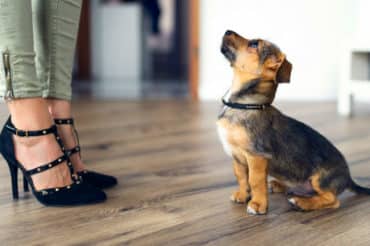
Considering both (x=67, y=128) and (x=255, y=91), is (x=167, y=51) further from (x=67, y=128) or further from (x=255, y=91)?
(x=255, y=91)

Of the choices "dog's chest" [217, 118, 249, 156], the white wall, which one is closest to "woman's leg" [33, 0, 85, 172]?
"dog's chest" [217, 118, 249, 156]

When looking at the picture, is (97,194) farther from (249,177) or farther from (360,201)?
(360,201)

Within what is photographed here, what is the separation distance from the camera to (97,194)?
3.86 ft

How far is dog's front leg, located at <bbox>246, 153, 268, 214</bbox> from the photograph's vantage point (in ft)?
3.50

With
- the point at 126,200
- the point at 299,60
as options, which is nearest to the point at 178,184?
the point at 126,200

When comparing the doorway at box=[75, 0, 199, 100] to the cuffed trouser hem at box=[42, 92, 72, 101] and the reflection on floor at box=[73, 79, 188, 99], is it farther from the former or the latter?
the cuffed trouser hem at box=[42, 92, 72, 101]

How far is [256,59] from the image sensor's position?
1.06m

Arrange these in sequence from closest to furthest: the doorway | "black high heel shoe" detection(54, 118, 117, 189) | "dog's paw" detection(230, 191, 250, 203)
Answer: "dog's paw" detection(230, 191, 250, 203) → "black high heel shoe" detection(54, 118, 117, 189) → the doorway

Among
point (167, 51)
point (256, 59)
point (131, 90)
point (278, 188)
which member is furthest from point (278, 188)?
point (167, 51)

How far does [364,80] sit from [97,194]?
6.29ft

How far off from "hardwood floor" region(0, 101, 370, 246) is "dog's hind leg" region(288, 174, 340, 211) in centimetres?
2

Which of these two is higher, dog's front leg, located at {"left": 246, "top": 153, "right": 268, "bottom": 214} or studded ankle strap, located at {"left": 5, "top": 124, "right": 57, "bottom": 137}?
studded ankle strap, located at {"left": 5, "top": 124, "right": 57, "bottom": 137}

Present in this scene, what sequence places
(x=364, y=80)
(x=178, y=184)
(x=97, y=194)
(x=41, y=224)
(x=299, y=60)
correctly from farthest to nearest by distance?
(x=299, y=60) → (x=364, y=80) → (x=178, y=184) → (x=97, y=194) → (x=41, y=224)

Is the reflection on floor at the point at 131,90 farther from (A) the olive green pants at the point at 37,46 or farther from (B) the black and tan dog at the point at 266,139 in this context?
(B) the black and tan dog at the point at 266,139
